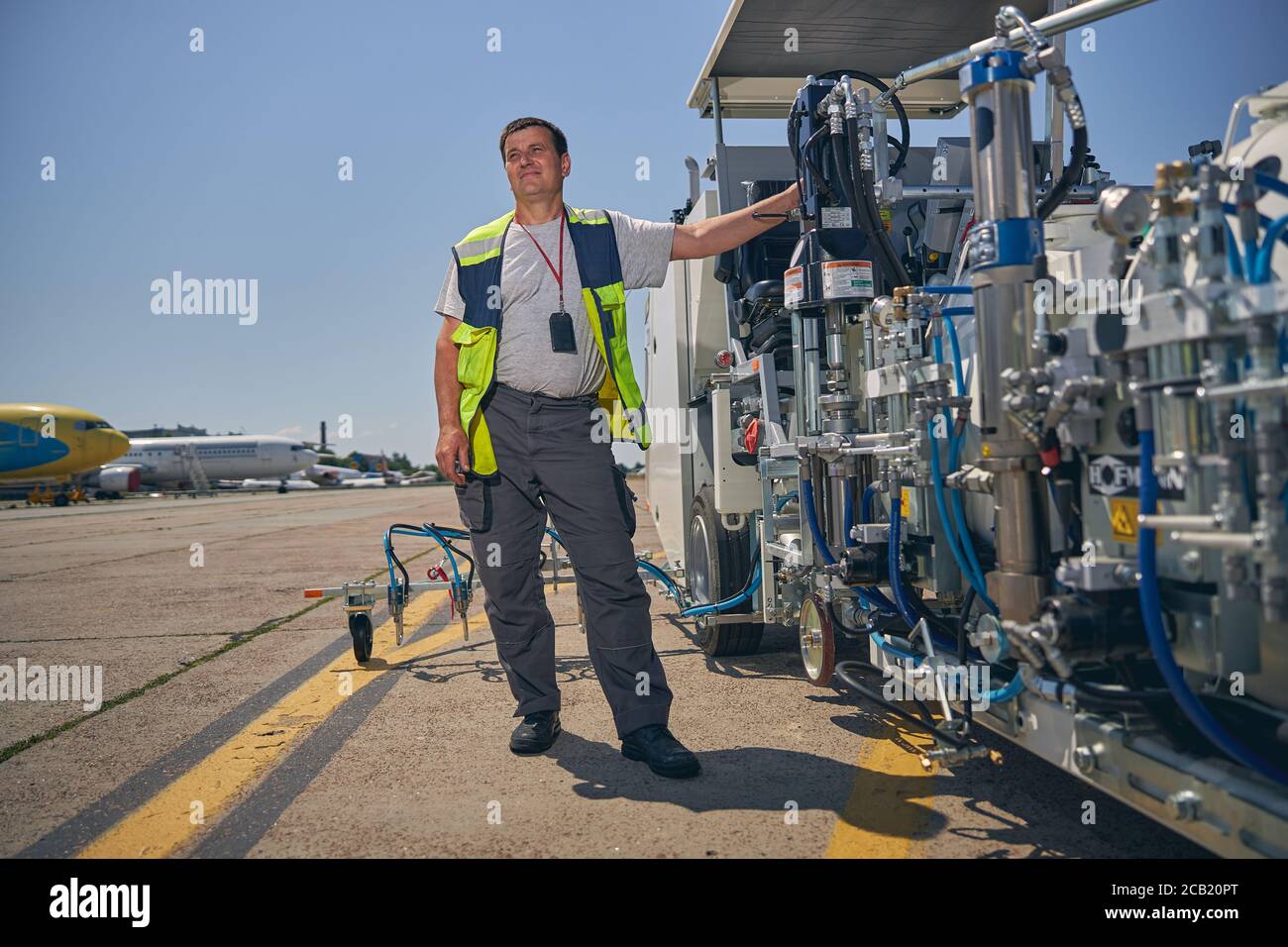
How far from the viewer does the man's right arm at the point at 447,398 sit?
11.4 ft

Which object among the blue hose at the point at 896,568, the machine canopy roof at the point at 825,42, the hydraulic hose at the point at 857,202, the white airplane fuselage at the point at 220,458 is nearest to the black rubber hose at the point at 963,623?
the blue hose at the point at 896,568

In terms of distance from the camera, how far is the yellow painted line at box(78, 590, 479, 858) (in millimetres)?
2660

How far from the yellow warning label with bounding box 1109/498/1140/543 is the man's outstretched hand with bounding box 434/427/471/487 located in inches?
85.6

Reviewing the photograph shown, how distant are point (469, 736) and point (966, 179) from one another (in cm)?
330

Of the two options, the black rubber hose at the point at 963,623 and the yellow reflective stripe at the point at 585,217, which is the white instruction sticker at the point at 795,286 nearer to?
the yellow reflective stripe at the point at 585,217

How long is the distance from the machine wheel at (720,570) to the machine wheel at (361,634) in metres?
1.72

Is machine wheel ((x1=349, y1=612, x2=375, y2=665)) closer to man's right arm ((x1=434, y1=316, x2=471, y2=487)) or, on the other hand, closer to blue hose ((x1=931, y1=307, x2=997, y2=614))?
man's right arm ((x1=434, y1=316, x2=471, y2=487))

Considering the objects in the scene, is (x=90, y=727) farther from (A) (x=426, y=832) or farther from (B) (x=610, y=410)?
(B) (x=610, y=410)

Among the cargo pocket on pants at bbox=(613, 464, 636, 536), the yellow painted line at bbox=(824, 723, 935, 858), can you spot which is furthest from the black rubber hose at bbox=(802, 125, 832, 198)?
the yellow painted line at bbox=(824, 723, 935, 858)

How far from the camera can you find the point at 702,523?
4797mm

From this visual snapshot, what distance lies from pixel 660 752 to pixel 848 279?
1.66 metres

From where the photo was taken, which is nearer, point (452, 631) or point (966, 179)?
point (966, 179)

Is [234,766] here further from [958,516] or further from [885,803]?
[958,516]

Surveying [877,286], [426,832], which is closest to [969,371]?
[877,286]
